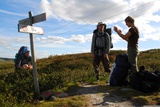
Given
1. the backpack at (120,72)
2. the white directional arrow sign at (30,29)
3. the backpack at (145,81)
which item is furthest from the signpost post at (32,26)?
the backpack at (145,81)

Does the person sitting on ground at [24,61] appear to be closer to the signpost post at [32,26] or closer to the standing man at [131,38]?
the signpost post at [32,26]

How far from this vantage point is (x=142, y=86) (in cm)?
859

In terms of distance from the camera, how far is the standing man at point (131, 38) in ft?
29.2

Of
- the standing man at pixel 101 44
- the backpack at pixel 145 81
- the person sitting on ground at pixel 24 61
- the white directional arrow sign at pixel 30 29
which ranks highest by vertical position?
the white directional arrow sign at pixel 30 29

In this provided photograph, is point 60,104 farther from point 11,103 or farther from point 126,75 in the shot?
point 126,75

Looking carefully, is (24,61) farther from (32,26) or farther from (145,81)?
(145,81)

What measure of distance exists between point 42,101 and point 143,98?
9.99 ft

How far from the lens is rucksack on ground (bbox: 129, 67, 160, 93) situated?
332 inches

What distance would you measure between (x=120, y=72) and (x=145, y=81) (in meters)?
1.05

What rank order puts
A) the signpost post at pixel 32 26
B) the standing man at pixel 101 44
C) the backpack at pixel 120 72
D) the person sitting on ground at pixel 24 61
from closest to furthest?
the signpost post at pixel 32 26
the backpack at pixel 120 72
the standing man at pixel 101 44
the person sitting on ground at pixel 24 61


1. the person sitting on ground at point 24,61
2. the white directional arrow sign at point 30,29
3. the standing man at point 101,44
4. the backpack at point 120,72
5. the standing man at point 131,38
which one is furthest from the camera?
the person sitting on ground at point 24,61

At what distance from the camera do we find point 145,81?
859 centimetres

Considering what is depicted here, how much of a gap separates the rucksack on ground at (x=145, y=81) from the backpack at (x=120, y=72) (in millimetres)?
558

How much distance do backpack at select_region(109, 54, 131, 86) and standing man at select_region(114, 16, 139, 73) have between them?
265mm
